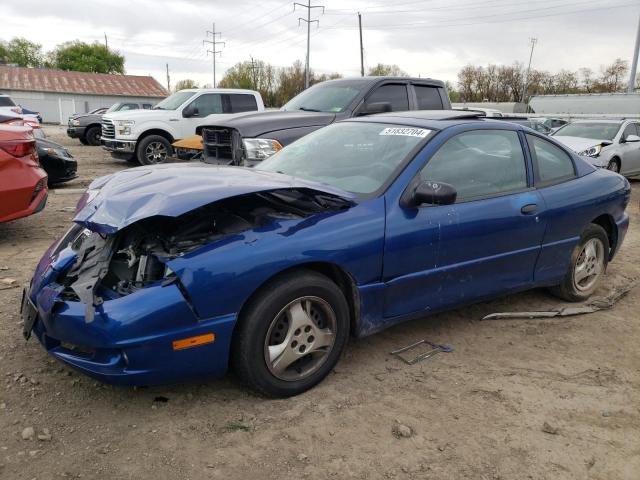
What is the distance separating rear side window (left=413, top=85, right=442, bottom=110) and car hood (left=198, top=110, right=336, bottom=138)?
1.68 m

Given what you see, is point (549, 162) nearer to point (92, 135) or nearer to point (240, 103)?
point (240, 103)

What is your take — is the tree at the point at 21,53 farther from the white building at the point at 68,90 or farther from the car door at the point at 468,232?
the car door at the point at 468,232

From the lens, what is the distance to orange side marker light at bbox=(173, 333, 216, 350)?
2629mm

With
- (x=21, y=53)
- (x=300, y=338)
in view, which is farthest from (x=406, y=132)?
(x=21, y=53)

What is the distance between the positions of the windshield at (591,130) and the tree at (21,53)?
96936 millimetres

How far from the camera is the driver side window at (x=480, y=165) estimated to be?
3.63 meters

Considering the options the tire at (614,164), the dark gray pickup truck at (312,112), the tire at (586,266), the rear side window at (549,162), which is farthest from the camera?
the tire at (614,164)

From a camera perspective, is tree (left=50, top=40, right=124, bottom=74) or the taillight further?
tree (left=50, top=40, right=124, bottom=74)

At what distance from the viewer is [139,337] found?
8.37ft

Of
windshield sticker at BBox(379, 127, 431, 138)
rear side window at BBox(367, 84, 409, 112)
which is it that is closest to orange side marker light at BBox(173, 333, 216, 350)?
windshield sticker at BBox(379, 127, 431, 138)

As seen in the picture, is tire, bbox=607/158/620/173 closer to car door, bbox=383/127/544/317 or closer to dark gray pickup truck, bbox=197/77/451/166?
dark gray pickup truck, bbox=197/77/451/166

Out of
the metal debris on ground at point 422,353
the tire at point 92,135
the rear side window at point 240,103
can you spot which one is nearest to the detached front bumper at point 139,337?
the metal debris on ground at point 422,353

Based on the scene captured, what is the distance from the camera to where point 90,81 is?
178ft

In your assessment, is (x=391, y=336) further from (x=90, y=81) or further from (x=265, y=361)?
(x=90, y=81)
